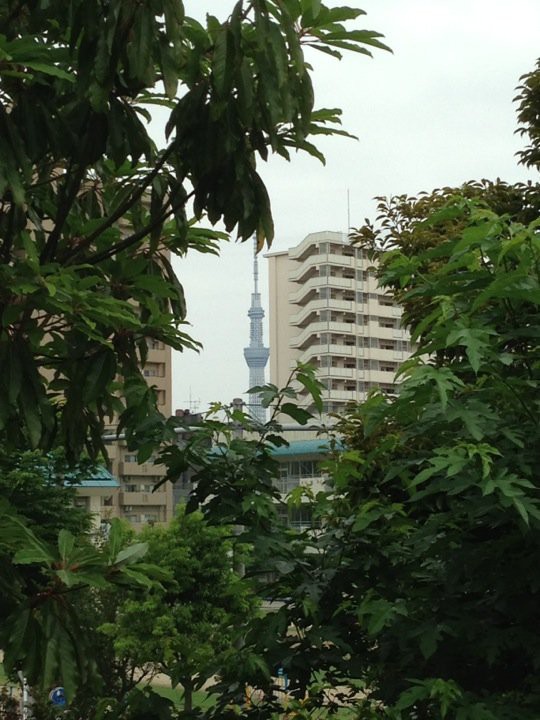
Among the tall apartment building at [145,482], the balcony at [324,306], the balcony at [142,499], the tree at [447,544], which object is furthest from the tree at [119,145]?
the balcony at [324,306]

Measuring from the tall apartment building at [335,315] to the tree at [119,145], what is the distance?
94.7 m

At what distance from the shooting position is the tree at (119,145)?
5.02 m

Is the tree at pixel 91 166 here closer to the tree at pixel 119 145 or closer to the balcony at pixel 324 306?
the tree at pixel 119 145

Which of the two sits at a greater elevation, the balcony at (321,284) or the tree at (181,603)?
the balcony at (321,284)

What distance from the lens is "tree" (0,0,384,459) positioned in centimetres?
502

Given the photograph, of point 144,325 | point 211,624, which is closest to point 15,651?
point 144,325

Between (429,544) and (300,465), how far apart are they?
8189cm

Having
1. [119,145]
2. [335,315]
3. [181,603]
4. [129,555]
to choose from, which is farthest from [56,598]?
[335,315]

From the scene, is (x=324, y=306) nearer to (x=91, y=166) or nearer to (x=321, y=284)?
(x=321, y=284)

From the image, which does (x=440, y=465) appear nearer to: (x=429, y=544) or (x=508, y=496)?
(x=508, y=496)

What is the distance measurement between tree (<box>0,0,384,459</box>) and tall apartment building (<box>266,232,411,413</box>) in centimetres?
9465

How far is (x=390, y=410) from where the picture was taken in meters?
4.54

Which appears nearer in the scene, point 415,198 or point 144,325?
point 144,325

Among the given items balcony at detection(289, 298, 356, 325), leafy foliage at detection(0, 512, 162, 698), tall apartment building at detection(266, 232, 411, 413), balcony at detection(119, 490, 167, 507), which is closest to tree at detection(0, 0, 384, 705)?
leafy foliage at detection(0, 512, 162, 698)
